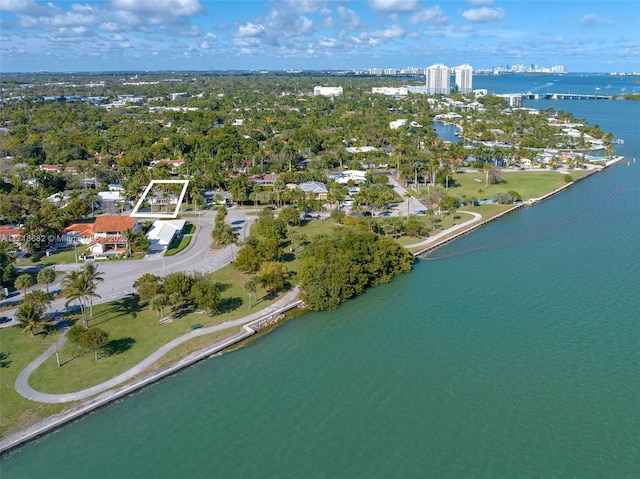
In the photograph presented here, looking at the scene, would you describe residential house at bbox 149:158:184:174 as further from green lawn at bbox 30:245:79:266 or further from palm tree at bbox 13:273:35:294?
palm tree at bbox 13:273:35:294

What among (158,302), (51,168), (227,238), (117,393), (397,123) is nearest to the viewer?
(117,393)

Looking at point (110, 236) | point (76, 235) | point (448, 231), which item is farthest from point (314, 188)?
point (76, 235)

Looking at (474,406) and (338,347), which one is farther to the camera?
(338,347)

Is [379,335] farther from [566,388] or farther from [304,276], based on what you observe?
[566,388]

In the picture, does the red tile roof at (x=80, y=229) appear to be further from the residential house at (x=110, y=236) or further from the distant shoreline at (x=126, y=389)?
the distant shoreline at (x=126, y=389)

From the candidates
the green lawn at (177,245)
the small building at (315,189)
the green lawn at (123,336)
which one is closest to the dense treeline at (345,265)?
the green lawn at (123,336)

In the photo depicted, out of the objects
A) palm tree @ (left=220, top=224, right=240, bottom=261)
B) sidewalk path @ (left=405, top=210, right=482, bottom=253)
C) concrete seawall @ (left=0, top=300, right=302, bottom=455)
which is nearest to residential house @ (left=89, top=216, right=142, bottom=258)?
palm tree @ (left=220, top=224, right=240, bottom=261)

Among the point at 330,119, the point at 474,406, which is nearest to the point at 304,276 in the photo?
the point at 474,406

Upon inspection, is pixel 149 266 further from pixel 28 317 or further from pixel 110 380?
pixel 110 380
